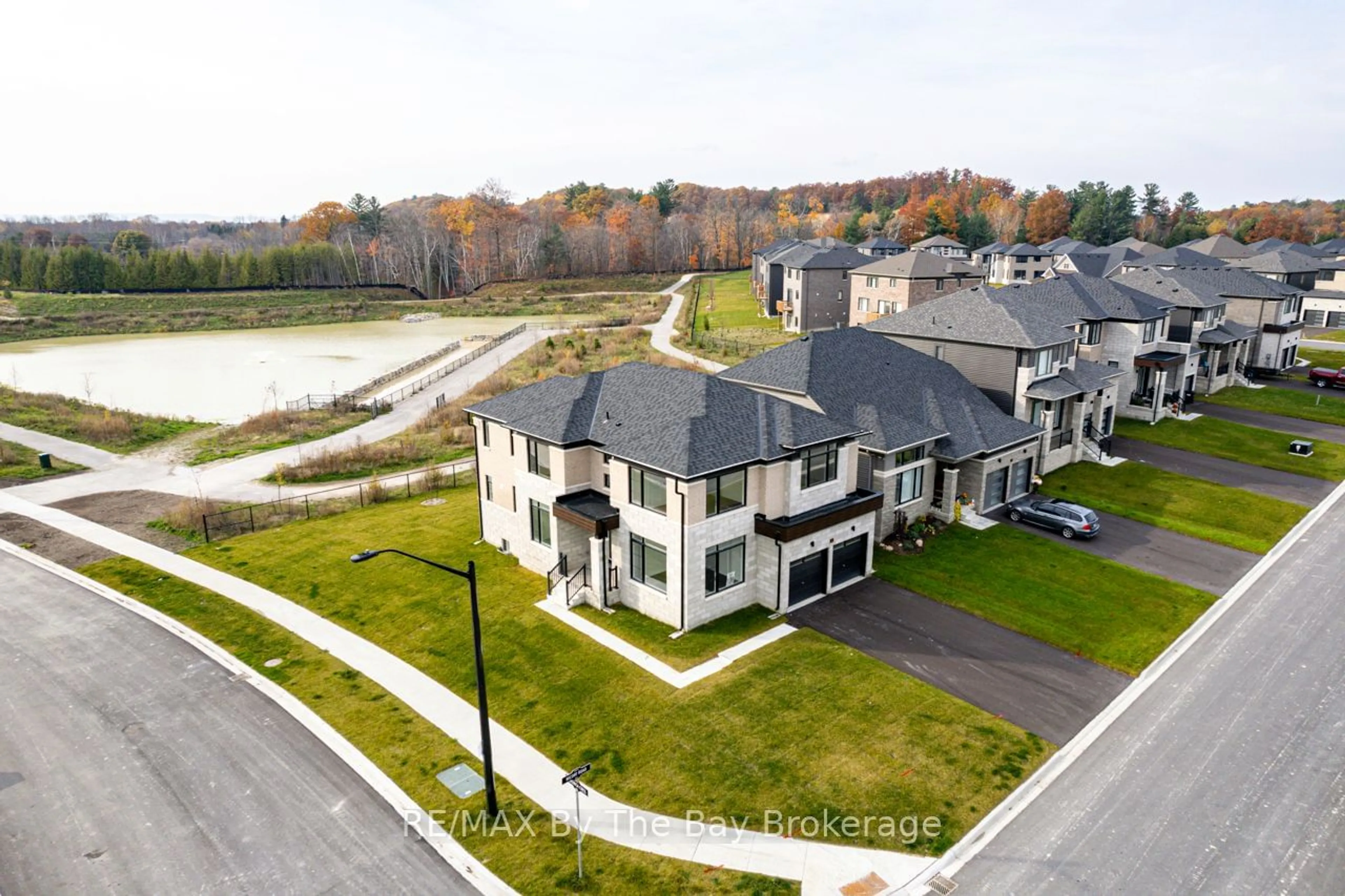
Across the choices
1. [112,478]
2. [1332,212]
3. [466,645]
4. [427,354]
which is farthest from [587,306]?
[1332,212]

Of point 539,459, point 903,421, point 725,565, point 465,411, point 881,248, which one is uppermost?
point 881,248

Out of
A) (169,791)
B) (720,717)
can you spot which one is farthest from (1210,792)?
(169,791)

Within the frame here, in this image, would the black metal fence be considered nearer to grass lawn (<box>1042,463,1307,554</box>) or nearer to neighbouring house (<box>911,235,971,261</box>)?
grass lawn (<box>1042,463,1307,554</box>)

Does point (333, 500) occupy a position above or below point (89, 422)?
below

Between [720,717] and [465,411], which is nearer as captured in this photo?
[720,717]

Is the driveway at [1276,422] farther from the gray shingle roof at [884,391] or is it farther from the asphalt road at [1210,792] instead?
the asphalt road at [1210,792]

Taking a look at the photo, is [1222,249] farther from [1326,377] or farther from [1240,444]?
[1240,444]

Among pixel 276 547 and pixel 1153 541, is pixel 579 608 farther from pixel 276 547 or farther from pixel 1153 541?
pixel 1153 541
